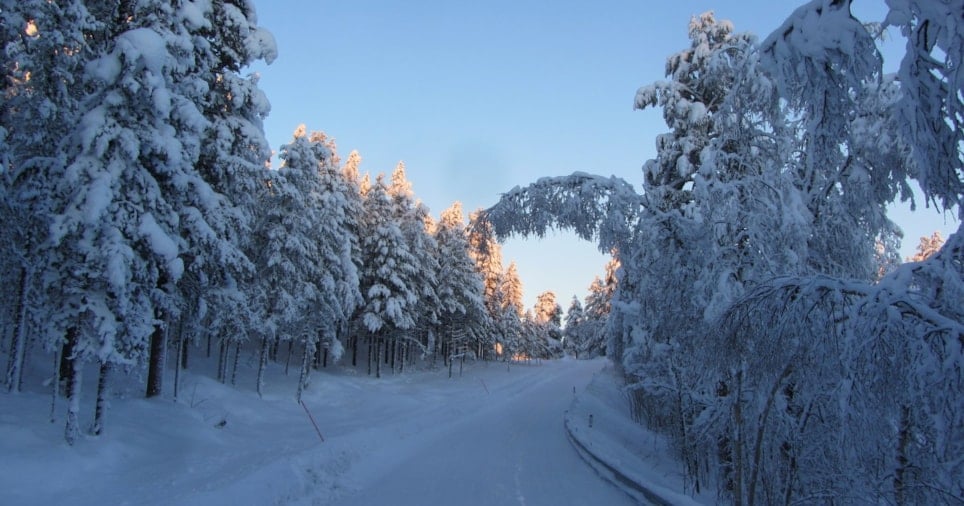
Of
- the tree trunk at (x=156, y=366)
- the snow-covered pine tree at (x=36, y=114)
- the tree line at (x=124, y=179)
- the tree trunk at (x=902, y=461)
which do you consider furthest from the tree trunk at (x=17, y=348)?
the tree trunk at (x=902, y=461)

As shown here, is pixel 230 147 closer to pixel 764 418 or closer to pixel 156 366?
pixel 156 366

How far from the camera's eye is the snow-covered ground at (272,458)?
31.8 ft

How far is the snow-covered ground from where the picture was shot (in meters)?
9.68

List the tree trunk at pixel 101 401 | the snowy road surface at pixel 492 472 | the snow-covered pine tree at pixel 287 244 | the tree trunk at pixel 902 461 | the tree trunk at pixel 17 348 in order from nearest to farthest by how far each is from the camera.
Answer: the tree trunk at pixel 902 461
the snowy road surface at pixel 492 472
the tree trunk at pixel 101 401
the tree trunk at pixel 17 348
the snow-covered pine tree at pixel 287 244

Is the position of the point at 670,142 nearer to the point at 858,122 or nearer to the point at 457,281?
the point at 858,122

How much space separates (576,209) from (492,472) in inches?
271

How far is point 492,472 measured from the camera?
484 inches

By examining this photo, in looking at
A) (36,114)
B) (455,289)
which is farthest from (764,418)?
(455,289)

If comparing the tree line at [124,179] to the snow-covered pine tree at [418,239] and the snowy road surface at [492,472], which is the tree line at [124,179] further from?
the snow-covered pine tree at [418,239]

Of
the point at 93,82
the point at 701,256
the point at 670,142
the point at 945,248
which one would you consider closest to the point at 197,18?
the point at 93,82

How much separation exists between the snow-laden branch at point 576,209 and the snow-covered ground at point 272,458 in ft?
15.1

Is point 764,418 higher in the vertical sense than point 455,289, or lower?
lower

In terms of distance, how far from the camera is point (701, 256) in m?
8.34

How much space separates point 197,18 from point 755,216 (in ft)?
46.3
